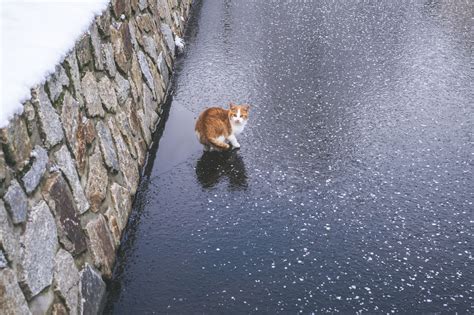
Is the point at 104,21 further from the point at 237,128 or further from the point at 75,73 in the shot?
the point at 237,128

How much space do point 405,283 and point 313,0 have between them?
26.9 feet

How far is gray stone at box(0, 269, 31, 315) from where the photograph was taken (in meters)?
2.78

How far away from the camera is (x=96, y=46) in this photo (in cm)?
499

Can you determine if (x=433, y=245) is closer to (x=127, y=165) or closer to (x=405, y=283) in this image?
(x=405, y=283)

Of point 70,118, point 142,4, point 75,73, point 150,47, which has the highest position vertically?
point 142,4

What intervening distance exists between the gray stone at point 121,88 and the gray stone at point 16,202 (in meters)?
2.46

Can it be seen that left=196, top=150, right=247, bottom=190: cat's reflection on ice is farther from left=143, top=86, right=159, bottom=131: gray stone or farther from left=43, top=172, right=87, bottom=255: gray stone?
left=43, top=172, right=87, bottom=255: gray stone

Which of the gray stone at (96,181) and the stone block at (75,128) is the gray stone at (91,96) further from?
the gray stone at (96,181)

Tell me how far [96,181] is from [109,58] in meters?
1.53

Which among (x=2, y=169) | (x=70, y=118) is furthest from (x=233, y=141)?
(x=2, y=169)

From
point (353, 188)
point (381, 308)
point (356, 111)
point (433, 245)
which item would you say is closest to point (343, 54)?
point (356, 111)

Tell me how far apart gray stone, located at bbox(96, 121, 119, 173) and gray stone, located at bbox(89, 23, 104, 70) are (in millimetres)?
591

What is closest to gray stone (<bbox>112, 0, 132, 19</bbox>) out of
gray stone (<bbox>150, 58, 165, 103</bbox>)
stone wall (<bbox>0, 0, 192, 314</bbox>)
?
stone wall (<bbox>0, 0, 192, 314</bbox>)

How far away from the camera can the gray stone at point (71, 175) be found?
3800mm
